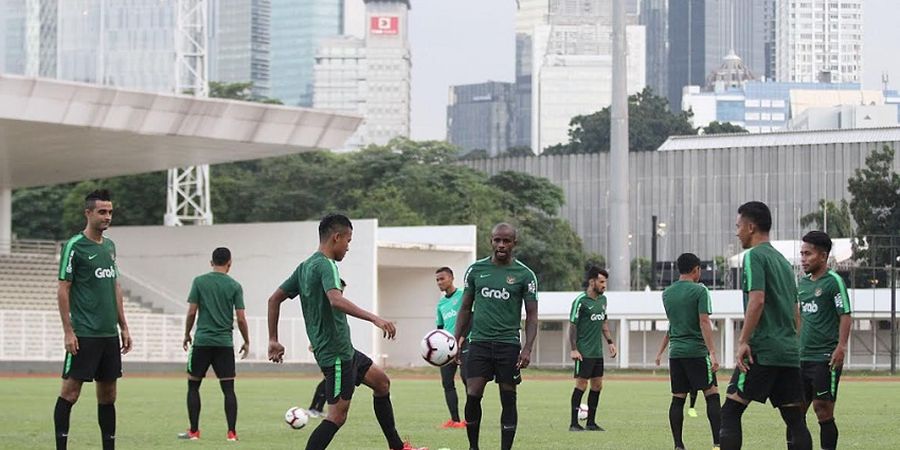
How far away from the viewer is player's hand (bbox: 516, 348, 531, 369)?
13.1 m

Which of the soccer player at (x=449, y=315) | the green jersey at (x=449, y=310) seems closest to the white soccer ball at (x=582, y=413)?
the soccer player at (x=449, y=315)

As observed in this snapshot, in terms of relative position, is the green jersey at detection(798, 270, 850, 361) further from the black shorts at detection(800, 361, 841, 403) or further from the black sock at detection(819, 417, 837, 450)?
the black sock at detection(819, 417, 837, 450)

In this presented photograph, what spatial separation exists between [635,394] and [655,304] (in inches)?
902

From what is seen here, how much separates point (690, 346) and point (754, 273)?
4.20 meters

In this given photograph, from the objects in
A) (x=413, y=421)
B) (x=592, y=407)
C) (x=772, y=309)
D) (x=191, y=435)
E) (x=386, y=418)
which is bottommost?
(x=413, y=421)

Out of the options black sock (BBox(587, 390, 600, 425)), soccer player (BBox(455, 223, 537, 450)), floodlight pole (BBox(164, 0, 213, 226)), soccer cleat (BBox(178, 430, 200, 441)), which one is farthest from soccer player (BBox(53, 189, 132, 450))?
floodlight pole (BBox(164, 0, 213, 226))

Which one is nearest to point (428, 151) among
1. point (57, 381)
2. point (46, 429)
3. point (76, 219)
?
point (76, 219)

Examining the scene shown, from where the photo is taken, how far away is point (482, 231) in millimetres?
71250

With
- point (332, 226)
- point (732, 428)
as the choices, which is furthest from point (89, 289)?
point (732, 428)

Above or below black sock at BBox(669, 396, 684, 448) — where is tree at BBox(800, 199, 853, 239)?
above

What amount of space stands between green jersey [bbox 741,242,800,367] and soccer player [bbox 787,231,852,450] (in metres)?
1.75

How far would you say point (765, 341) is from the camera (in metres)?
10.9

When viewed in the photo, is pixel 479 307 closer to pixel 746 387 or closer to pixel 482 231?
pixel 746 387

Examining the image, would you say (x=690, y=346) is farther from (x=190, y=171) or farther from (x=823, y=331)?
(x=190, y=171)
